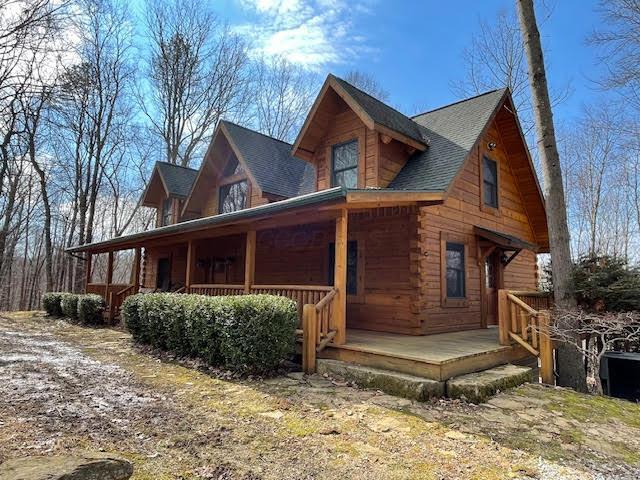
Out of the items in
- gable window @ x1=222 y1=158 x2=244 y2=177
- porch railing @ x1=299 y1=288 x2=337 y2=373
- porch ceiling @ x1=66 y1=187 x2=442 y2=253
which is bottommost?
porch railing @ x1=299 y1=288 x2=337 y2=373

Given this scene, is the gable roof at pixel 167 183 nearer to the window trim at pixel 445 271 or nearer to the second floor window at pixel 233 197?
the second floor window at pixel 233 197

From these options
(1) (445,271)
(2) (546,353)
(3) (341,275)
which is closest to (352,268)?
(1) (445,271)

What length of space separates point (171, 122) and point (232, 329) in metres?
19.5

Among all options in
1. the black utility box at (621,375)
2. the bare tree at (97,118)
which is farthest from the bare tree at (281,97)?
the black utility box at (621,375)

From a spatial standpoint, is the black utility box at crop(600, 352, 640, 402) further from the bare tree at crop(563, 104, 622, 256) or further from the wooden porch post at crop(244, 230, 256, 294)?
the bare tree at crop(563, 104, 622, 256)

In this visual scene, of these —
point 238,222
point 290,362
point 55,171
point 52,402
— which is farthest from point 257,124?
point 52,402

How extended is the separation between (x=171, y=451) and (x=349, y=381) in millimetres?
2931

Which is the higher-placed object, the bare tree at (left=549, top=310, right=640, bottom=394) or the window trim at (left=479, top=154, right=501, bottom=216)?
the window trim at (left=479, top=154, right=501, bottom=216)

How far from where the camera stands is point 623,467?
130 inches

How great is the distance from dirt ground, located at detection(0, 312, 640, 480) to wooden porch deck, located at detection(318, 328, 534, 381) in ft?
1.75

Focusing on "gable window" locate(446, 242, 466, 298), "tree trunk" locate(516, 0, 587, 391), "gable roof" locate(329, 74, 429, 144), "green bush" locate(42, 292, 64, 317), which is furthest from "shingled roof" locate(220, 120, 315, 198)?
"green bush" locate(42, 292, 64, 317)

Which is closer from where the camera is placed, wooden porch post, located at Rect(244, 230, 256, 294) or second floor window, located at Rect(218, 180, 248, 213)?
wooden porch post, located at Rect(244, 230, 256, 294)

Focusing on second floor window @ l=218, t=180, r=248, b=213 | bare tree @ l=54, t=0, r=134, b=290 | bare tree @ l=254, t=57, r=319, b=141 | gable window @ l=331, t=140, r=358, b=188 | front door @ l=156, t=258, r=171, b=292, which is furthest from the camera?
bare tree @ l=254, t=57, r=319, b=141

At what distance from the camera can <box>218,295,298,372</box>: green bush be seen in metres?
6.00
